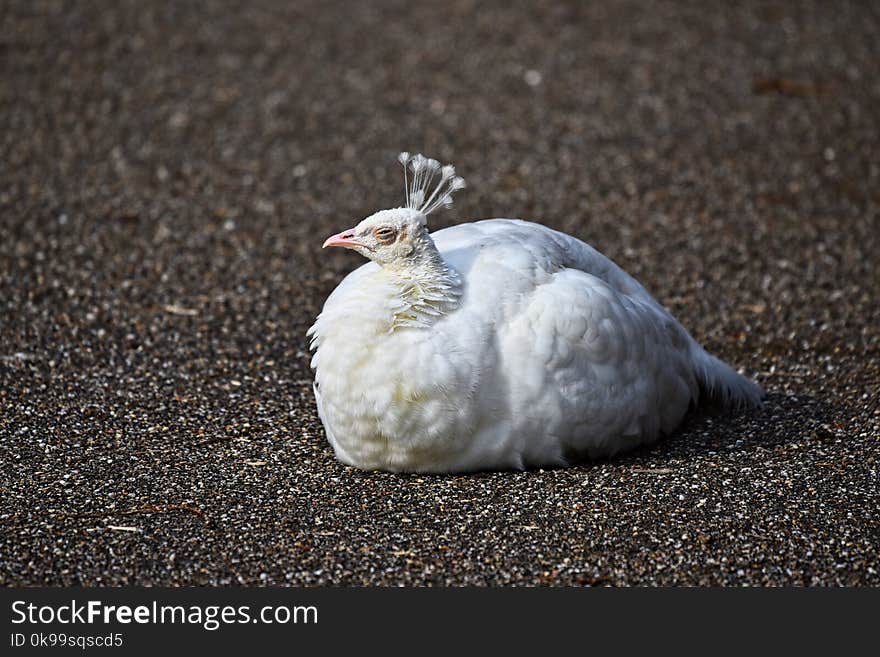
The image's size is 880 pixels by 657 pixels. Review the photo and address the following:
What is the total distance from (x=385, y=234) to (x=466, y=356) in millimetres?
605

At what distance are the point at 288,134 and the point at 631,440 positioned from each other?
5285 mm

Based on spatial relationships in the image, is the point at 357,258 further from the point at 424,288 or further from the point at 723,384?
the point at 424,288

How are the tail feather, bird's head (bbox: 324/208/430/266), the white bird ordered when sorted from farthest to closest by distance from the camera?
the tail feather, bird's head (bbox: 324/208/430/266), the white bird

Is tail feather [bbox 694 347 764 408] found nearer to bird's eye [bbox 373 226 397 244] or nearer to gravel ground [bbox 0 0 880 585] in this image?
gravel ground [bbox 0 0 880 585]

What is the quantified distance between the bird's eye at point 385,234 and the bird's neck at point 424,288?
0.11 m

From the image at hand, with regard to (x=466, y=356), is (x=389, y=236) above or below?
above

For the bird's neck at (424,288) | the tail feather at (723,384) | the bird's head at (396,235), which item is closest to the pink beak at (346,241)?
the bird's head at (396,235)

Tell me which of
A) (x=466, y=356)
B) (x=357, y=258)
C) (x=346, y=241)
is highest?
(x=346, y=241)

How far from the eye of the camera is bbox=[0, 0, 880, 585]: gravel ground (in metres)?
4.66

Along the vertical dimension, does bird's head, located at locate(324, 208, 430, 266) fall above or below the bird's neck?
above

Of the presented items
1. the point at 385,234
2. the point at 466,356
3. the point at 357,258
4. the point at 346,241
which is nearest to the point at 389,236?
the point at 385,234

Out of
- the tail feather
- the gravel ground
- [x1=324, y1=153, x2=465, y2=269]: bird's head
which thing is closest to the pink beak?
[x1=324, y1=153, x2=465, y2=269]: bird's head

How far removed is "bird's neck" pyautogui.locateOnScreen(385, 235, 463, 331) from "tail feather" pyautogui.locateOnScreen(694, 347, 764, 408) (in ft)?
4.64

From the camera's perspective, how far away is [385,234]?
16.6ft
